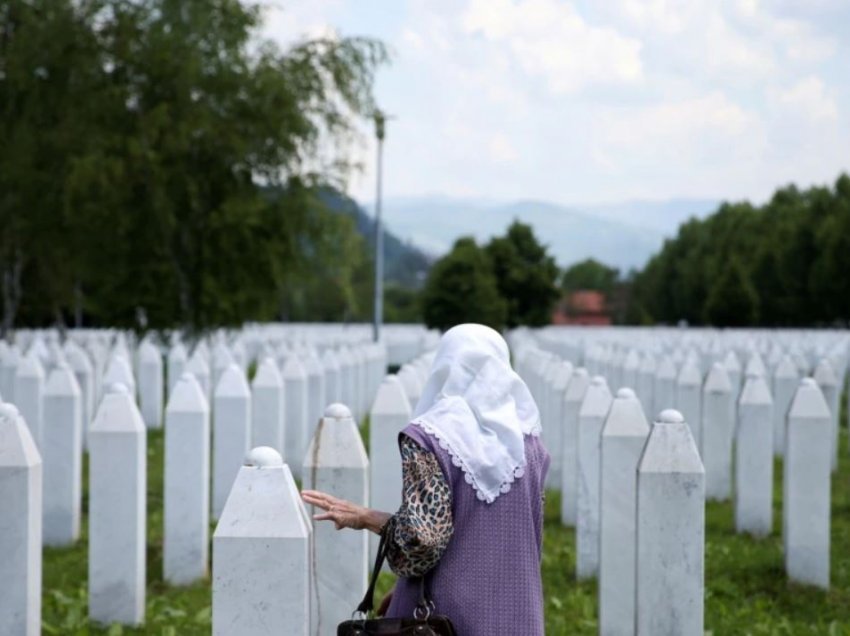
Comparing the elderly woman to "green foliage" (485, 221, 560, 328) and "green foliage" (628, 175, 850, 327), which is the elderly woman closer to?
"green foliage" (485, 221, 560, 328)

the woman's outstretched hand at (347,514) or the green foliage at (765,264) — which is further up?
the green foliage at (765,264)

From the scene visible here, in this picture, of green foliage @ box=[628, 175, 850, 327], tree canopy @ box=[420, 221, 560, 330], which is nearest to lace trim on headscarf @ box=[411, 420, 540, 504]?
tree canopy @ box=[420, 221, 560, 330]

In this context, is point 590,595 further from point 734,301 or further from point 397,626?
point 734,301

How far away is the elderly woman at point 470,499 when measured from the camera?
408 centimetres

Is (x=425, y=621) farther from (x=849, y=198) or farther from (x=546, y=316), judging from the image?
(x=849, y=198)

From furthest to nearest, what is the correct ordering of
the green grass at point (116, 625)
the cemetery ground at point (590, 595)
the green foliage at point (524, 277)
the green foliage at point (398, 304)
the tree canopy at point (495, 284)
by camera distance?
the green foliage at point (398, 304) < the green foliage at point (524, 277) < the tree canopy at point (495, 284) < the cemetery ground at point (590, 595) < the green grass at point (116, 625)

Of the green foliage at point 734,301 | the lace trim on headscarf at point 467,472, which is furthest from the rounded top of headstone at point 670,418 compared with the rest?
the green foliage at point 734,301

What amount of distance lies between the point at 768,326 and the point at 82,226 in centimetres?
5198

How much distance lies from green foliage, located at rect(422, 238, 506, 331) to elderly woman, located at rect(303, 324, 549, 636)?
133 ft

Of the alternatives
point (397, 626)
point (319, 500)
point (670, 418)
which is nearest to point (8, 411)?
point (319, 500)

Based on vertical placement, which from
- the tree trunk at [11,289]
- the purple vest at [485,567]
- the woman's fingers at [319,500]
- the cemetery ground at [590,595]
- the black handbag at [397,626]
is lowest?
the cemetery ground at [590,595]

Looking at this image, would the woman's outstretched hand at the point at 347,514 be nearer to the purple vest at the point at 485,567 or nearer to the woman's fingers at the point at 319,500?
the woman's fingers at the point at 319,500

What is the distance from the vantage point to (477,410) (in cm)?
421

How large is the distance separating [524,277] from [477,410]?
49551 mm
